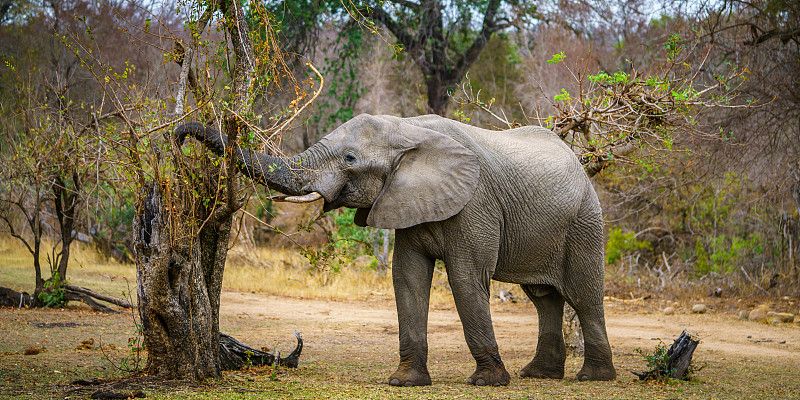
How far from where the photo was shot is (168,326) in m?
6.09

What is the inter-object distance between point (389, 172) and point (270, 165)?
3.77 ft

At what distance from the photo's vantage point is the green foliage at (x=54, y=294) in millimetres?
11367

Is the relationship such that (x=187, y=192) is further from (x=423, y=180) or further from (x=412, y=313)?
(x=412, y=313)

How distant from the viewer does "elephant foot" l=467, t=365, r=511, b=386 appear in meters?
6.80

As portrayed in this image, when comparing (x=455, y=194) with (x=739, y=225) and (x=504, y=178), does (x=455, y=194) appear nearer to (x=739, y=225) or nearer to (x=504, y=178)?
(x=504, y=178)

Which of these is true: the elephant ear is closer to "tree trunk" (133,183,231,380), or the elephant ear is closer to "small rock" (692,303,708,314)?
"tree trunk" (133,183,231,380)

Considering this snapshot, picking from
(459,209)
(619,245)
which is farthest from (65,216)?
(619,245)

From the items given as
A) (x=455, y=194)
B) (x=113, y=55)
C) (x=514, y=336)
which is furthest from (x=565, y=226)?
(x=113, y=55)

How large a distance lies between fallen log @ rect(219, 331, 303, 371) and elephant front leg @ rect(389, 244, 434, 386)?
1134 mm

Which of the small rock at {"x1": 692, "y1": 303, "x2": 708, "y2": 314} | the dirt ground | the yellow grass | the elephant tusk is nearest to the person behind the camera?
the elephant tusk

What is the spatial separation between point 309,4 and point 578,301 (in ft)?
41.1

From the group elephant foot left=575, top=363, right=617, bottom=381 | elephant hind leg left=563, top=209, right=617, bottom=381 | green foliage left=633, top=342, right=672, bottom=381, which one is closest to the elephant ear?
elephant hind leg left=563, top=209, right=617, bottom=381

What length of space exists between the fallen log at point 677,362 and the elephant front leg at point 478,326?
152cm

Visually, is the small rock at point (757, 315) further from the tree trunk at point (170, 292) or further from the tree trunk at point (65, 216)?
the tree trunk at point (65, 216)
